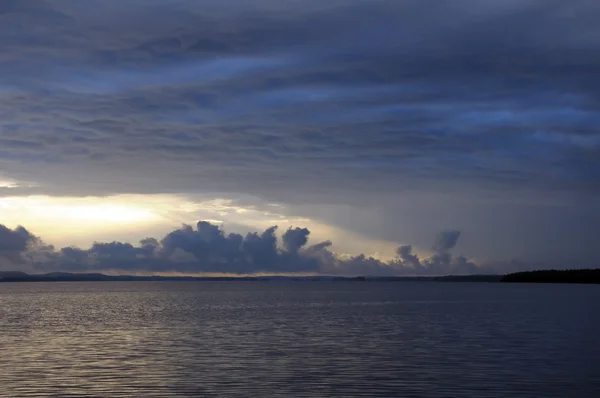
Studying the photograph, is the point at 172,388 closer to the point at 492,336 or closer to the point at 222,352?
the point at 222,352

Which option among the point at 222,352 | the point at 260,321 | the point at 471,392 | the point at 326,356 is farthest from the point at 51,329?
the point at 471,392

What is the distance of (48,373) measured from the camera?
47031 mm

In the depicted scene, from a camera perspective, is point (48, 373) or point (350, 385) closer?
point (350, 385)

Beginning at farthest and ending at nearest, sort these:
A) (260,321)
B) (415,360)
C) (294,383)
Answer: (260,321), (415,360), (294,383)

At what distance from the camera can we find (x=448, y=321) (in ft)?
→ 311

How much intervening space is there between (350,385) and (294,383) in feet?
10.9

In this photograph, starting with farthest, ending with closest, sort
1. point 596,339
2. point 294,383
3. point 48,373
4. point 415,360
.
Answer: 1. point 596,339
2. point 415,360
3. point 48,373
4. point 294,383

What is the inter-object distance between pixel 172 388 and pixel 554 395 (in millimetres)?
21027

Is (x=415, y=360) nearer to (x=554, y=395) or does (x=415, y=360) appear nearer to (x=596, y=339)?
(x=554, y=395)

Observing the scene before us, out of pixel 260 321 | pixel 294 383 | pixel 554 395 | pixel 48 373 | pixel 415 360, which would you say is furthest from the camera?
pixel 260 321

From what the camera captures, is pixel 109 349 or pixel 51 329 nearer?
pixel 109 349

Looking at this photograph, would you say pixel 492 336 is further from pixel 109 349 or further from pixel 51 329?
pixel 51 329

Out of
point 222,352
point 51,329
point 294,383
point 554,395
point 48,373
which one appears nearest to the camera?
point 554,395

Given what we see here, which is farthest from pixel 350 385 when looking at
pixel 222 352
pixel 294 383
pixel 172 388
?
pixel 222 352
